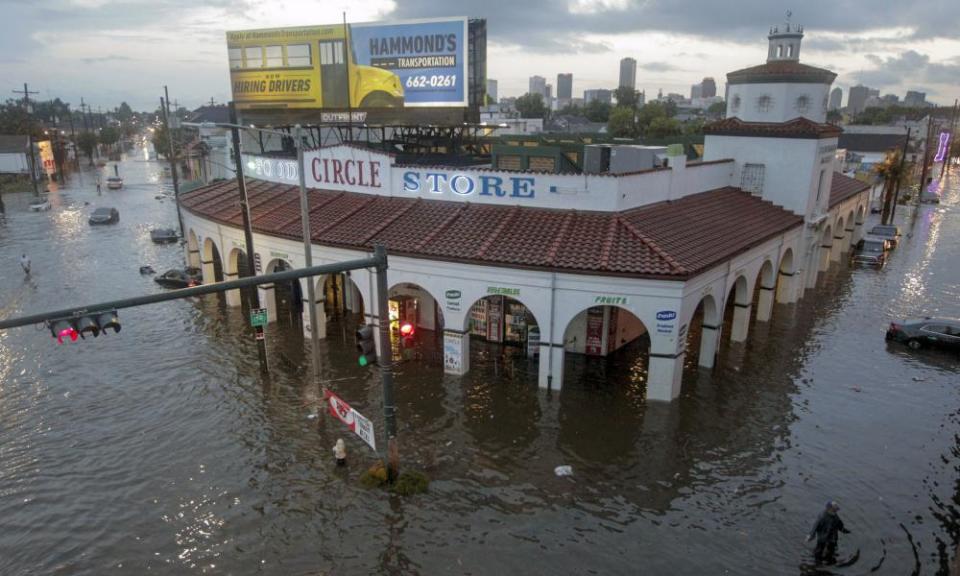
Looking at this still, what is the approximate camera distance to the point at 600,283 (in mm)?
19484

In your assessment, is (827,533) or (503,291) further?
(503,291)

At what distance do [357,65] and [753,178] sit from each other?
21306 mm

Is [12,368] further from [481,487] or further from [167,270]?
[481,487]

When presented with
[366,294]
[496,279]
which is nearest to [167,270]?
[366,294]

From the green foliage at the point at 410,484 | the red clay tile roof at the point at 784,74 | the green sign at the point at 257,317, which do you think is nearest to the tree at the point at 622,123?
the red clay tile roof at the point at 784,74

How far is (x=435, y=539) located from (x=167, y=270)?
31397mm

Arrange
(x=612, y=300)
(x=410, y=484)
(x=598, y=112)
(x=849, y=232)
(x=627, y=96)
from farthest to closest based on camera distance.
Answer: (x=627, y=96) → (x=598, y=112) → (x=849, y=232) → (x=612, y=300) → (x=410, y=484)

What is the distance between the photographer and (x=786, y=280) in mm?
31375

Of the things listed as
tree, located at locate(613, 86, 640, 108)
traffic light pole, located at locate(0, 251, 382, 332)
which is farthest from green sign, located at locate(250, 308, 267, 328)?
tree, located at locate(613, 86, 640, 108)

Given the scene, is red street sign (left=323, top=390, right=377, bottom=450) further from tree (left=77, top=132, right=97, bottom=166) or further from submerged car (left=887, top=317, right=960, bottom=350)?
tree (left=77, top=132, right=97, bottom=166)

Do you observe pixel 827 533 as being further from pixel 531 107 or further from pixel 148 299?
pixel 531 107

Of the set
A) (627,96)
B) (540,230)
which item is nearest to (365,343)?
(540,230)

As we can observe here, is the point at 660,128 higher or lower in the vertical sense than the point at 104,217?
higher

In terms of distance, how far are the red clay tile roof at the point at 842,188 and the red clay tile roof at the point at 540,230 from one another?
472 inches
